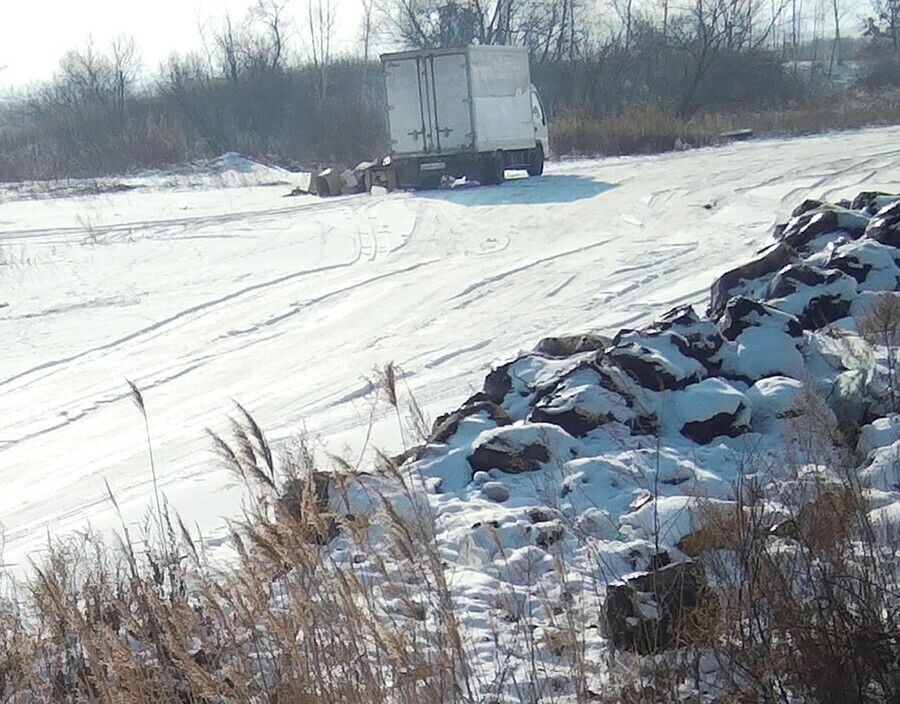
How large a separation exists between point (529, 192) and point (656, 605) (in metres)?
19.0

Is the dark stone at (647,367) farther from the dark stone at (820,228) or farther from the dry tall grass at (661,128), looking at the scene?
the dry tall grass at (661,128)

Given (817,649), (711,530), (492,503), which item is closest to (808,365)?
(492,503)

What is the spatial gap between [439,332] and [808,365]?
4.14 meters

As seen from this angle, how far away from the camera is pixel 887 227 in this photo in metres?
10.8

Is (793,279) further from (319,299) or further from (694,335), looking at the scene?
(319,299)

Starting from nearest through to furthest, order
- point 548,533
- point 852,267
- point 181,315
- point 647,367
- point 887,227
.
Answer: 1. point 548,533
2. point 647,367
3. point 852,267
4. point 887,227
5. point 181,315

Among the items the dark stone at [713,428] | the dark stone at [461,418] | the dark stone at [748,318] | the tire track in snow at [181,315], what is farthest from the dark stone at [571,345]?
the tire track in snow at [181,315]

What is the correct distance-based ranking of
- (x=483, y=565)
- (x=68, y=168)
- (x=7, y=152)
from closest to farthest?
(x=483, y=565) < (x=68, y=168) < (x=7, y=152)

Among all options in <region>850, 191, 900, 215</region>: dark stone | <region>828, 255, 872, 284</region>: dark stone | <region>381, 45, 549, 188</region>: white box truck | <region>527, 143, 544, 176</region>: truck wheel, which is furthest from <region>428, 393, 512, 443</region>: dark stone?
<region>527, 143, 544, 176</region>: truck wheel

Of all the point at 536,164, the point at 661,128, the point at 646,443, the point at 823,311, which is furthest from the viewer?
the point at 661,128

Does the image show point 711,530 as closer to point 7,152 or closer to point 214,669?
point 214,669

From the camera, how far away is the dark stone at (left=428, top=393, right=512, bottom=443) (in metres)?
6.92

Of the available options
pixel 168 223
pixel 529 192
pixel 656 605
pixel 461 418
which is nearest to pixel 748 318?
pixel 461 418

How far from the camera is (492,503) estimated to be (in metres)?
5.89
